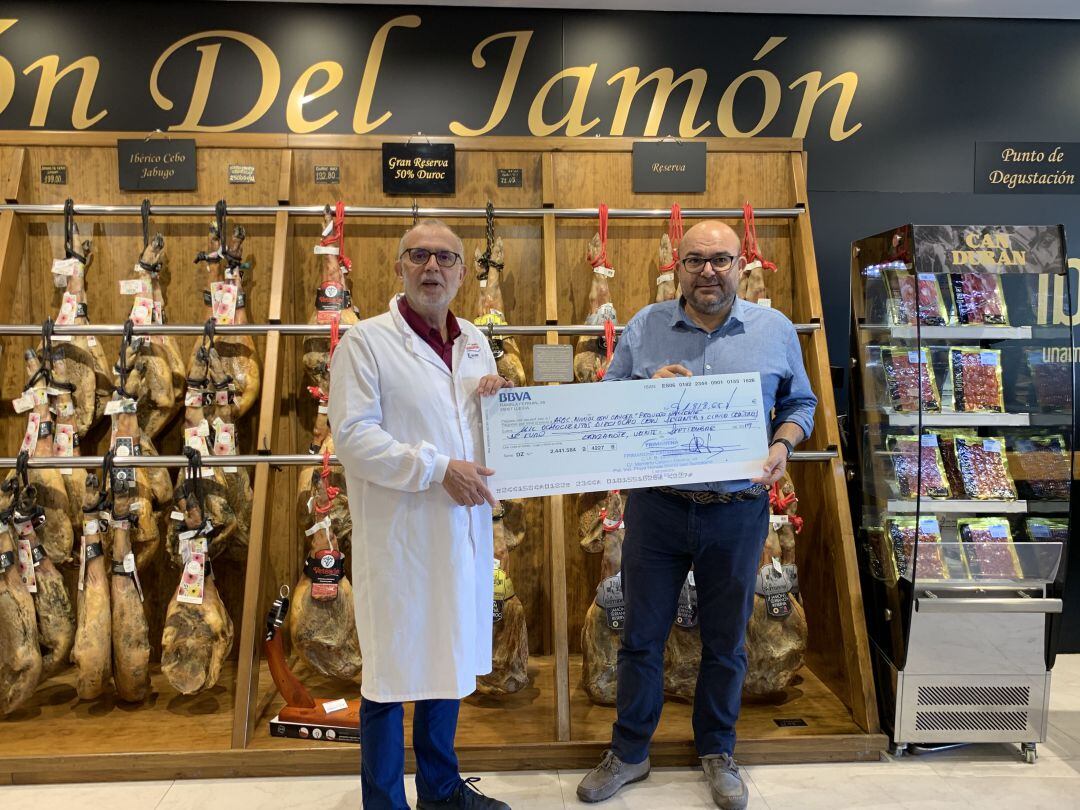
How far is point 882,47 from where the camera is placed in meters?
4.02

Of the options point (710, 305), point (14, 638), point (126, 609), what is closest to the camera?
point (710, 305)

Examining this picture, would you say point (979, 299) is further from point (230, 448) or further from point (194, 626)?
point (194, 626)

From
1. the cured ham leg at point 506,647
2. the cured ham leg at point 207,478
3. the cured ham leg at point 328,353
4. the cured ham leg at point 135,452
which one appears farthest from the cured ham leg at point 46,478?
the cured ham leg at point 506,647

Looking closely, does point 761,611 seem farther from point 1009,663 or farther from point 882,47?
point 882,47

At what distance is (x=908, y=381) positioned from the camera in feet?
9.87

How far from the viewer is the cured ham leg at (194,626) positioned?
9.79 feet

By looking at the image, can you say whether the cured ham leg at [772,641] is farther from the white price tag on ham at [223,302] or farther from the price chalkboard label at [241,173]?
the price chalkboard label at [241,173]

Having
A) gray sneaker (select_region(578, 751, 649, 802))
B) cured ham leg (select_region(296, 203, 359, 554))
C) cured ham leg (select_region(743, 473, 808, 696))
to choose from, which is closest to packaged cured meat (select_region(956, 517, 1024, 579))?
cured ham leg (select_region(743, 473, 808, 696))

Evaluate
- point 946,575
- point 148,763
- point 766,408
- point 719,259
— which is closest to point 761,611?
point 946,575

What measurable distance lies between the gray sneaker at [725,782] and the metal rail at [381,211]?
2104mm

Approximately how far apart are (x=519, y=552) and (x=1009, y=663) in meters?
1.98

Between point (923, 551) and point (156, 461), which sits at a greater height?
point (156, 461)

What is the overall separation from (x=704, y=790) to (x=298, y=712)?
1.47 meters

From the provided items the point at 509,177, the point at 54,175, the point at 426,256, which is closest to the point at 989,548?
the point at 426,256
